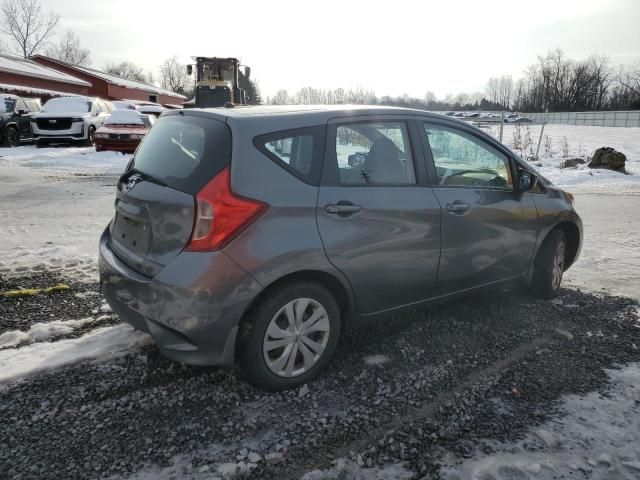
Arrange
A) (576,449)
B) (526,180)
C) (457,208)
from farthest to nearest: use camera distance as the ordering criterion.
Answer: (526,180)
(457,208)
(576,449)

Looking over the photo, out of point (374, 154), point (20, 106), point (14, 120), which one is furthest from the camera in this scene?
point (20, 106)

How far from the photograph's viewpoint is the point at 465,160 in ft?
12.5

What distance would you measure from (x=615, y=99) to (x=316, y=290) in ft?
318

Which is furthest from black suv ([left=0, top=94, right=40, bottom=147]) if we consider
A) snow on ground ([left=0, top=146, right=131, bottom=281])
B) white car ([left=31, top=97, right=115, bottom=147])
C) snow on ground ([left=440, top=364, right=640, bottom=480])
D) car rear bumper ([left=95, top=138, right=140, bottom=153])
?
snow on ground ([left=440, top=364, right=640, bottom=480])

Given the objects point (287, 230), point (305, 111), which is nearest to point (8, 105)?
point (305, 111)

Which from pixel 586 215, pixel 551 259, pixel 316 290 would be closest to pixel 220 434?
pixel 316 290

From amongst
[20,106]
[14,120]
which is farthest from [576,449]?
[20,106]

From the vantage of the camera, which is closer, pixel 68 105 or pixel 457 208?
pixel 457 208

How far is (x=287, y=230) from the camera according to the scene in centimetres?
278

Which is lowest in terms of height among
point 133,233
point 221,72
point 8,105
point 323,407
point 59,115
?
point 323,407

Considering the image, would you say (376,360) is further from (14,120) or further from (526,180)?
(14,120)

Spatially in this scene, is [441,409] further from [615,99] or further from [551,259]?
[615,99]

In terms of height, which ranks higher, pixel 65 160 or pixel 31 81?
pixel 31 81

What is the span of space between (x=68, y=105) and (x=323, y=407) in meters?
20.7
